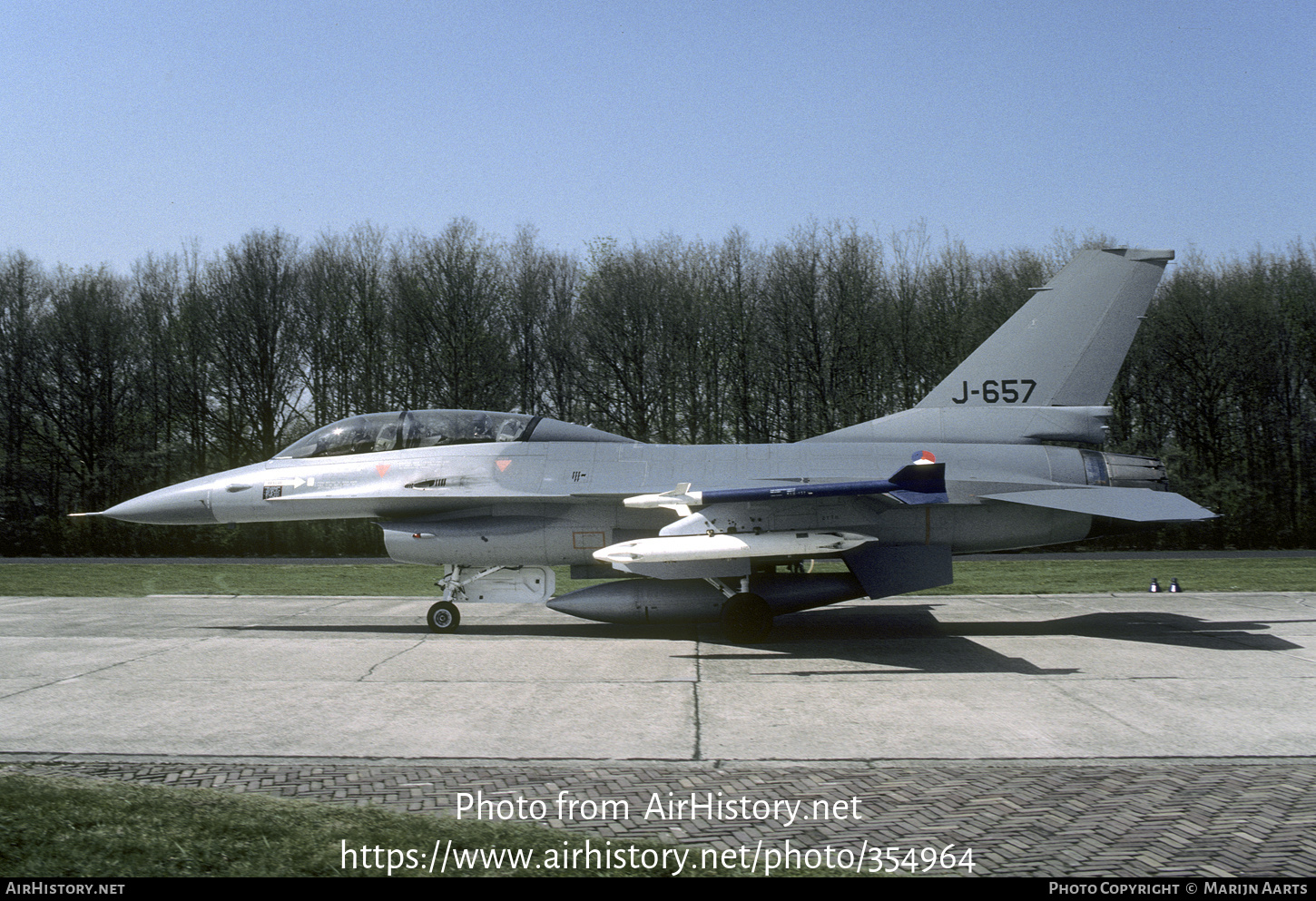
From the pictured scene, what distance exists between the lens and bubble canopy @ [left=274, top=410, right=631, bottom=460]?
12141 millimetres

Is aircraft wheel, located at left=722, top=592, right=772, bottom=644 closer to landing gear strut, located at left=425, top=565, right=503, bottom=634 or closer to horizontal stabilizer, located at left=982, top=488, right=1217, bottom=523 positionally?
horizontal stabilizer, located at left=982, top=488, right=1217, bottom=523

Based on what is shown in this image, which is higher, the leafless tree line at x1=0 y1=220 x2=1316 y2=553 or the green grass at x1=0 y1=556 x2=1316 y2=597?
the leafless tree line at x1=0 y1=220 x2=1316 y2=553

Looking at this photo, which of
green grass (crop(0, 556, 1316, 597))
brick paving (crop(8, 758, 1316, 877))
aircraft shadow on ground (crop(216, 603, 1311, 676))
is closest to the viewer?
brick paving (crop(8, 758, 1316, 877))

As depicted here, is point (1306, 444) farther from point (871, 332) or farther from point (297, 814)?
point (297, 814)

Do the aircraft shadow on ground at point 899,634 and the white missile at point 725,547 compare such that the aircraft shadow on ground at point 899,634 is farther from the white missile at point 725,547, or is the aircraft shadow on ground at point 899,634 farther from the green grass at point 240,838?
the green grass at point 240,838

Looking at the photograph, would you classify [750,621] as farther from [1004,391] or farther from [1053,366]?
[1053,366]

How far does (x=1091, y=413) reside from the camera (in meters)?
12.1

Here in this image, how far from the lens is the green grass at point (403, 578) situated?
17.0m

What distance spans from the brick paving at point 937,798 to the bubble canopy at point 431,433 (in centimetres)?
651

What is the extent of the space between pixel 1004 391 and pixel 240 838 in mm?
10704

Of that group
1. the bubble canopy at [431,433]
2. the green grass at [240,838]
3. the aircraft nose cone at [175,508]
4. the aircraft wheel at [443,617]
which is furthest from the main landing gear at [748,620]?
the aircraft nose cone at [175,508]

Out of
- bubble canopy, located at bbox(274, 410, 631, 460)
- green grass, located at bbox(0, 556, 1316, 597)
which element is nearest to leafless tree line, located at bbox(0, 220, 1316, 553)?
green grass, located at bbox(0, 556, 1316, 597)

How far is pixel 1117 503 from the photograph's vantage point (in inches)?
435

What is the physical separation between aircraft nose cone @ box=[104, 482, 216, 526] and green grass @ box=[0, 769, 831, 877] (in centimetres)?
744
